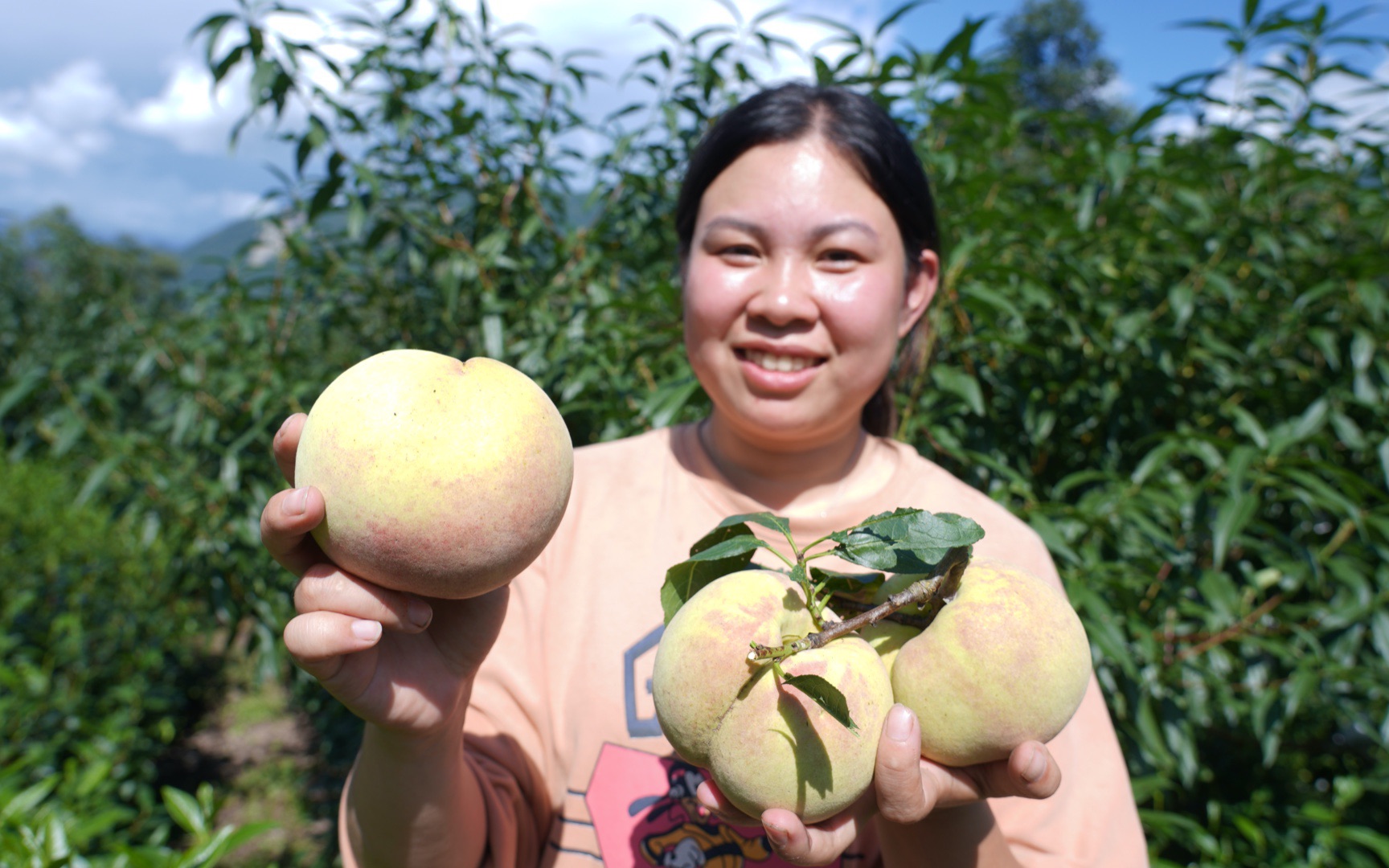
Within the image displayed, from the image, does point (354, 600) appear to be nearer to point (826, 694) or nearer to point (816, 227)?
point (826, 694)

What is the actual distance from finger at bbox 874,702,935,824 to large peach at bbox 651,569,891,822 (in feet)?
0.09

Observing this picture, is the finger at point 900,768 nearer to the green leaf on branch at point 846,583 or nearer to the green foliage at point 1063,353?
the green leaf on branch at point 846,583

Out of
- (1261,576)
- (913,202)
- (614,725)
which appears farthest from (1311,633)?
(614,725)

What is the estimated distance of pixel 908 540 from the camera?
87 centimetres

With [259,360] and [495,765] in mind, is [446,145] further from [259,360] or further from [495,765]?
[495,765]

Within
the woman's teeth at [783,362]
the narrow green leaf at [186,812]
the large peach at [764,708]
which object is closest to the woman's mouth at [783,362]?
the woman's teeth at [783,362]

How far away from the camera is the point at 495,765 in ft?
4.44

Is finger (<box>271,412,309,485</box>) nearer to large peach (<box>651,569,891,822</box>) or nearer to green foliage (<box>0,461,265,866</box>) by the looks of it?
large peach (<box>651,569,891,822</box>)

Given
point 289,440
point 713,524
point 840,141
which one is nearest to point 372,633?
point 289,440

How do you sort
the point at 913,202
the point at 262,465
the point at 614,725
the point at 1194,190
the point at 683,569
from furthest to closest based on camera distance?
1. the point at 262,465
2. the point at 1194,190
3. the point at 913,202
4. the point at 614,725
5. the point at 683,569

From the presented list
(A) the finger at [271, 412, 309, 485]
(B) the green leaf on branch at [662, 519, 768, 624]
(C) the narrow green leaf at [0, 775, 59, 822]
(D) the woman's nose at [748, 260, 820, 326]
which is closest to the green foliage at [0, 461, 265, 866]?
(C) the narrow green leaf at [0, 775, 59, 822]

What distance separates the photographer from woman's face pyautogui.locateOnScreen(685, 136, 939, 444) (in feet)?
4.60

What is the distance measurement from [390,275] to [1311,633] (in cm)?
316

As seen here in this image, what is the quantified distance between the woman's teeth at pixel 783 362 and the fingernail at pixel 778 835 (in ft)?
2.63
